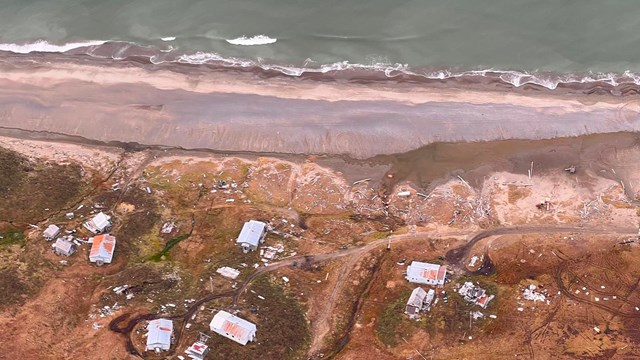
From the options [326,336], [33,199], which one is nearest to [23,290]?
[33,199]

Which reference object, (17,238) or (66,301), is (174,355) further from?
(17,238)

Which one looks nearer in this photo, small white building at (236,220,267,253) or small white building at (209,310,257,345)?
small white building at (209,310,257,345)

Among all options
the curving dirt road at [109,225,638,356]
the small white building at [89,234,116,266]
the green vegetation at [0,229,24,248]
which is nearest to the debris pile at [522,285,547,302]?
the curving dirt road at [109,225,638,356]

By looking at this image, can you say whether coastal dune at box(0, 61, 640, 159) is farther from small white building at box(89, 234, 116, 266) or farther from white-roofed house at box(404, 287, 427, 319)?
white-roofed house at box(404, 287, 427, 319)

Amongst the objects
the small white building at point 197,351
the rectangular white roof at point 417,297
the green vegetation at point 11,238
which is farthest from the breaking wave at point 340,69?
the small white building at point 197,351

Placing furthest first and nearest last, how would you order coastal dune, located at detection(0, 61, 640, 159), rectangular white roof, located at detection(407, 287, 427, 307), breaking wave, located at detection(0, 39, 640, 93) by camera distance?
1. breaking wave, located at detection(0, 39, 640, 93)
2. coastal dune, located at detection(0, 61, 640, 159)
3. rectangular white roof, located at detection(407, 287, 427, 307)

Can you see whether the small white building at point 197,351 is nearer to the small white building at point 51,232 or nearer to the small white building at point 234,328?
the small white building at point 234,328
